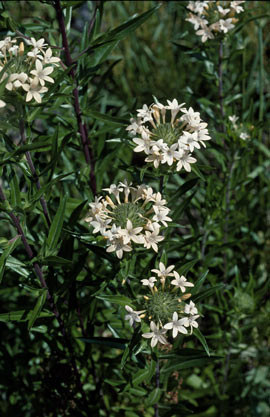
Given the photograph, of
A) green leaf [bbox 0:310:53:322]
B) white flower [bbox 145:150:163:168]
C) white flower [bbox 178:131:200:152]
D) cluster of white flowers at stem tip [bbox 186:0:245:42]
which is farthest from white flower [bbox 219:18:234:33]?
green leaf [bbox 0:310:53:322]

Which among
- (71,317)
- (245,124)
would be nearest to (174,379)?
(71,317)

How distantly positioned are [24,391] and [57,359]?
0.53 m

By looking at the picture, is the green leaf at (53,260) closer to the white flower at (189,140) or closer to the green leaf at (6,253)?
the green leaf at (6,253)

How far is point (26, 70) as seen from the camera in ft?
5.29

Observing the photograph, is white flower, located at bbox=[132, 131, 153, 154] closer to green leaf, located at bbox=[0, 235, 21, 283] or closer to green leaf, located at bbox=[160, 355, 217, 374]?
green leaf, located at bbox=[0, 235, 21, 283]

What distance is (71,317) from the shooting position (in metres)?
2.03

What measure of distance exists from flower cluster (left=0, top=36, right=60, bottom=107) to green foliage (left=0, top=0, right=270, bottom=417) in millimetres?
60

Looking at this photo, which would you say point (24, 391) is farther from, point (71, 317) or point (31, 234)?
point (31, 234)

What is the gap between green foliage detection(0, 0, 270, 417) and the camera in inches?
68.7

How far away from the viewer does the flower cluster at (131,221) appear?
156 centimetres

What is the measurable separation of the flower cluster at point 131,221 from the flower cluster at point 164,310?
0.42ft

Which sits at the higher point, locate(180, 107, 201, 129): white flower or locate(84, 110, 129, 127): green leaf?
locate(180, 107, 201, 129): white flower

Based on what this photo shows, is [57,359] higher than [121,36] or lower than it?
lower

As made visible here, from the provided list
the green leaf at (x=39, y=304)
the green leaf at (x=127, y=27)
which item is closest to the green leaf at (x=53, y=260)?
the green leaf at (x=39, y=304)
